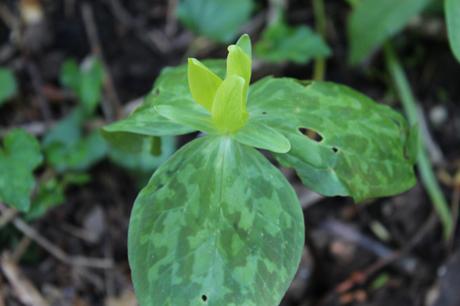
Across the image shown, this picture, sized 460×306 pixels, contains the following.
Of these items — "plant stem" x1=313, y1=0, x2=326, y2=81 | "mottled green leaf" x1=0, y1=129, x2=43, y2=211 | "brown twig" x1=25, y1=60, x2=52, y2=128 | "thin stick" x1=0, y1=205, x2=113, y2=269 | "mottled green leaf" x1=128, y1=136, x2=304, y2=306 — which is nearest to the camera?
"mottled green leaf" x1=128, y1=136, x2=304, y2=306

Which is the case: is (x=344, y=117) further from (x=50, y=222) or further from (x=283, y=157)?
(x=50, y=222)

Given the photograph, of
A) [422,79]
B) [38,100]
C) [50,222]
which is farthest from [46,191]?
[422,79]

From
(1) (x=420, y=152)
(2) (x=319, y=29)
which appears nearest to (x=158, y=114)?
(1) (x=420, y=152)

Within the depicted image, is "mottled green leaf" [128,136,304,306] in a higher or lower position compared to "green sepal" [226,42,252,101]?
lower

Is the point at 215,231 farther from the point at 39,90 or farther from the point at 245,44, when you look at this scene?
the point at 39,90

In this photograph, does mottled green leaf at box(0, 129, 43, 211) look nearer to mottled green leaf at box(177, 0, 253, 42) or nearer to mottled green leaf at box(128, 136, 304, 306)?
mottled green leaf at box(128, 136, 304, 306)

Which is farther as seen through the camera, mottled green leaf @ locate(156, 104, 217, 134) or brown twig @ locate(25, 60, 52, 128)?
brown twig @ locate(25, 60, 52, 128)

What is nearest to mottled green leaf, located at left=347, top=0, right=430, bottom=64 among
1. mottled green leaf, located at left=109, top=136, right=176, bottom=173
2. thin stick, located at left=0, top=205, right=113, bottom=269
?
mottled green leaf, located at left=109, top=136, right=176, bottom=173
